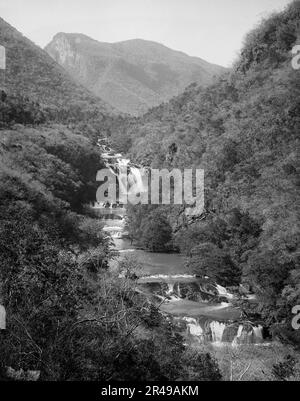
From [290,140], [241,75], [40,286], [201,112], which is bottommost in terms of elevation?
[40,286]

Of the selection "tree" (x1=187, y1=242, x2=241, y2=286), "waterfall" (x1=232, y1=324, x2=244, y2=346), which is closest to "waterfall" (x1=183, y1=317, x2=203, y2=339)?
"waterfall" (x1=232, y1=324, x2=244, y2=346)

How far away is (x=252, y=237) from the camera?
4025cm

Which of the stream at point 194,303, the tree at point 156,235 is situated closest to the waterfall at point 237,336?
the stream at point 194,303

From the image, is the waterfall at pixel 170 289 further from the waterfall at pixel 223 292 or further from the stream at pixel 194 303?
the waterfall at pixel 223 292

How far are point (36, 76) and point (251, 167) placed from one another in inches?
4288

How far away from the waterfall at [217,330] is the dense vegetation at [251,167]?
2.99m

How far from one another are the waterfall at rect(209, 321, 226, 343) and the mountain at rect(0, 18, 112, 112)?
10569cm

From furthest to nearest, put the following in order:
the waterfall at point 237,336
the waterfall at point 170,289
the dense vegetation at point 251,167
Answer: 1. the waterfall at point 170,289
2. the dense vegetation at point 251,167
3. the waterfall at point 237,336

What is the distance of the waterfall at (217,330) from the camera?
91.9 ft

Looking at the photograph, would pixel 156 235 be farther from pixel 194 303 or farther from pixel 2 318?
pixel 2 318

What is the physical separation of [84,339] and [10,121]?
5761 cm

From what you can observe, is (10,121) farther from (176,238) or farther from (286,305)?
(286,305)

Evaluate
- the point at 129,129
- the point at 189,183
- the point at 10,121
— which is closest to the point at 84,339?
the point at 189,183

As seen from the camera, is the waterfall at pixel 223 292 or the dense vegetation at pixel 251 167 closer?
the dense vegetation at pixel 251 167
